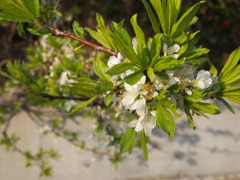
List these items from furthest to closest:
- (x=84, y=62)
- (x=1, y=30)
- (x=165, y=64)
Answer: (x=1, y=30)
(x=84, y=62)
(x=165, y=64)

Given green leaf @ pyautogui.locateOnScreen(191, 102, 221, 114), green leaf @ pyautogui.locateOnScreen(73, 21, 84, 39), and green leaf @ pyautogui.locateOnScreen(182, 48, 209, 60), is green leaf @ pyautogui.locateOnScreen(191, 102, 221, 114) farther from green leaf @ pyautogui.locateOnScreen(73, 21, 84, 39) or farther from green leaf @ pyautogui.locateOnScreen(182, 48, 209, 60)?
green leaf @ pyautogui.locateOnScreen(73, 21, 84, 39)

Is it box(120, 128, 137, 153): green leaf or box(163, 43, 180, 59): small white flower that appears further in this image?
box(120, 128, 137, 153): green leaf

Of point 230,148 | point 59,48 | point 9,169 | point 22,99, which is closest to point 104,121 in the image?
point 59,48

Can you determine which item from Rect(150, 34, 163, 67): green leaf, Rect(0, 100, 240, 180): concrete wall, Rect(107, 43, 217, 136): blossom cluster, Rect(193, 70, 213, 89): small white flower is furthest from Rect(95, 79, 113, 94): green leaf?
Rect(0, 100, 240, 180): concrete wall

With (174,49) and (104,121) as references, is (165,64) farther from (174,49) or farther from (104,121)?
Answer: (104,121)

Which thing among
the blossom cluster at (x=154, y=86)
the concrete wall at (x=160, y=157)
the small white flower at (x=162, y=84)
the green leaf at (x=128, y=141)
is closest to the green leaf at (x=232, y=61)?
the blossom cluster at (x=154, y=86)

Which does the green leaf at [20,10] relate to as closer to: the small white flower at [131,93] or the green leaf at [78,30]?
the green leaf at [78,30]
